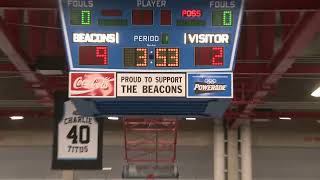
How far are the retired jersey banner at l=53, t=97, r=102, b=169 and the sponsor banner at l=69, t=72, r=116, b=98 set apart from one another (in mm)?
4990

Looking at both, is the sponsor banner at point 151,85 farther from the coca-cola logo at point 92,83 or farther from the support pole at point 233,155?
the support pole at point 233,155

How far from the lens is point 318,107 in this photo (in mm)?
19250

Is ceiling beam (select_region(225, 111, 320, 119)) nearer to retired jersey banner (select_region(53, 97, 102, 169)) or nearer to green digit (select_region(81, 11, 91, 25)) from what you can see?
retired jersey banner (select_region(53, 97, 102, 169))

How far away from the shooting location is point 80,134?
12359 mm

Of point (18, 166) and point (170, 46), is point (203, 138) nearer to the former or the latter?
point (18, 166)

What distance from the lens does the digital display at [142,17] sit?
23.7 ft

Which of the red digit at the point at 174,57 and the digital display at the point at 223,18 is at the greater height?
the digital display at the point at 223,18

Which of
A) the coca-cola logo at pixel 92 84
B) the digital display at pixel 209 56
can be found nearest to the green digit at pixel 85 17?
the coca-cola logo at pixel 92 84

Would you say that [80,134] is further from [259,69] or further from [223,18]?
[223,18]

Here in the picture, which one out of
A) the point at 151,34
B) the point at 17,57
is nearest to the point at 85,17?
the point at 151,34

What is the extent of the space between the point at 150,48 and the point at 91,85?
34.9 inches

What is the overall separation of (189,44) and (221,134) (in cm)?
1311

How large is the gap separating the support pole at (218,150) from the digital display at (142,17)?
42.6 feet

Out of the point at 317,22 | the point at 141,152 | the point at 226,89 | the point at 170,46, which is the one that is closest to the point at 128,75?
the point at 170,46
